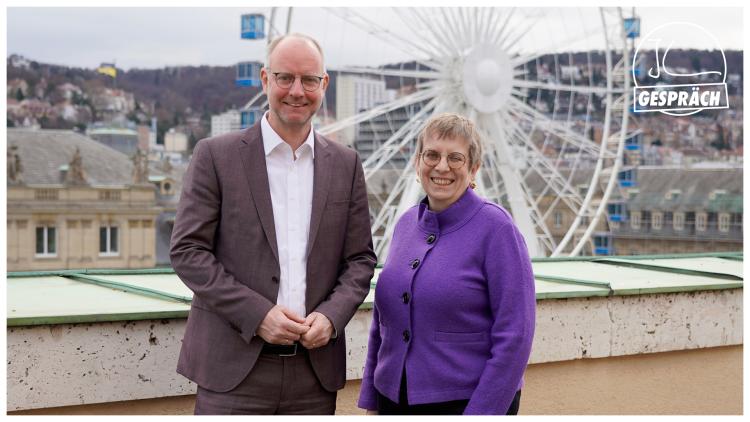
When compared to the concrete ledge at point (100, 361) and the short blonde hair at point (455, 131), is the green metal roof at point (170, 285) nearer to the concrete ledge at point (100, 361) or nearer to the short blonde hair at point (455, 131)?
the concrete ledge at point (100, 361)

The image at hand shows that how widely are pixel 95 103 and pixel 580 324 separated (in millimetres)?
89145

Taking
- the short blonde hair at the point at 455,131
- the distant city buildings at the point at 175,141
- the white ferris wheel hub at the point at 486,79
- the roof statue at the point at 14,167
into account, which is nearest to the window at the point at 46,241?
the roof statue at the point at 14,167

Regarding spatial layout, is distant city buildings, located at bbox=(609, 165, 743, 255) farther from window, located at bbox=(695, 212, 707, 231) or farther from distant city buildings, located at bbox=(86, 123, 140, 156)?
distant city buildings, located at bbox=(86, 123, 140, 156)

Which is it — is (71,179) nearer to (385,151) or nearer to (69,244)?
(69,244)

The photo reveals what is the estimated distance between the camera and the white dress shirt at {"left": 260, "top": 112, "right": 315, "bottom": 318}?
3.12 metres

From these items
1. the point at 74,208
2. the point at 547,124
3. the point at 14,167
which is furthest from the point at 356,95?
the point at 14,167

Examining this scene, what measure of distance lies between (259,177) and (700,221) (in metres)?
85.3

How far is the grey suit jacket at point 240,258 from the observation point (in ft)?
9.93

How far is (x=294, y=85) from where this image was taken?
3.07 metres

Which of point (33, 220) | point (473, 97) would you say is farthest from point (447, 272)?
point (33, 220)

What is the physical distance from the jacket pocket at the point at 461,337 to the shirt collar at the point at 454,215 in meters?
0.29

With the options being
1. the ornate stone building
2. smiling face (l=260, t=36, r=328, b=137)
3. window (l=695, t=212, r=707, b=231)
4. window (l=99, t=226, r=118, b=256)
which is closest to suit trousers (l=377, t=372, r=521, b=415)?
smiling face (l=260, t=36, r=328, b=137)

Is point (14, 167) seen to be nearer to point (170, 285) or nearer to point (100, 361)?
point (170, 285)

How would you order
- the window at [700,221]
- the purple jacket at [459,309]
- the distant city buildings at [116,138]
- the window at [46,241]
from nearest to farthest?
the purple jacket at [459,309], the window at [46,241], the distant city buildings at [116,138], the window at [700,221]
